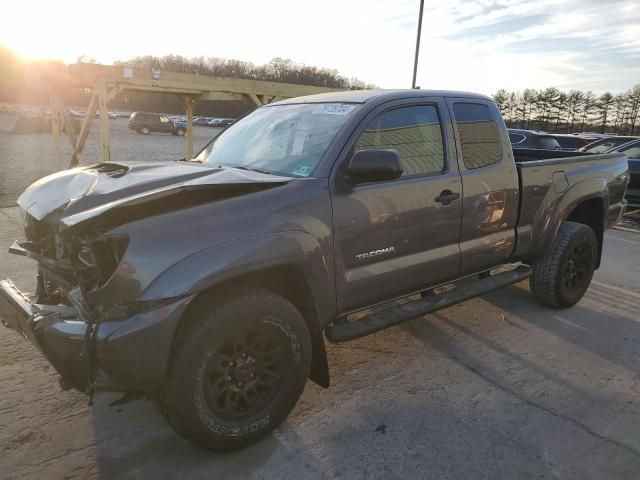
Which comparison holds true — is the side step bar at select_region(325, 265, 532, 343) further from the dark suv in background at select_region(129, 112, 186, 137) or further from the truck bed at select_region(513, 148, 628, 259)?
the dark suv in background at select_region(129, 112, 186, 137)

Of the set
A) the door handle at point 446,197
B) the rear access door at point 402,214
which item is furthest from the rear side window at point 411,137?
the door handle at point 446,197

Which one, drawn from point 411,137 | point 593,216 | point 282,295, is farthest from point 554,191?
point 282,295

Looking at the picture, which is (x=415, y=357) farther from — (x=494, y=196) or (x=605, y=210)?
(x=605, y=210)

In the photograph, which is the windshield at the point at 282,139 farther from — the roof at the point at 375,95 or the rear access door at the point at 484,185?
the rear access door at the point at 484,185

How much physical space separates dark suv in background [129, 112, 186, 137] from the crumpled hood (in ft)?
133

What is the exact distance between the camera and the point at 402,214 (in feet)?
10.6

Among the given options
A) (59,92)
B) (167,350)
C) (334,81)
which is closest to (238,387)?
(167,350)

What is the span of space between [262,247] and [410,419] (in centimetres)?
141

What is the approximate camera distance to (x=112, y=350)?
85.5 inches

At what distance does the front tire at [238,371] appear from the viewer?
2365 mm

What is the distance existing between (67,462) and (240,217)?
1.54 metres

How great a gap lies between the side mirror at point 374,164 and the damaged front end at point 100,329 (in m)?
1.20

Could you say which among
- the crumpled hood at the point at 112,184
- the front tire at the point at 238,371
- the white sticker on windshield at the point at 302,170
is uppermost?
the white sticker on windshield at the point at 302,170

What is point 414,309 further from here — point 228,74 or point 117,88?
point 228,74
